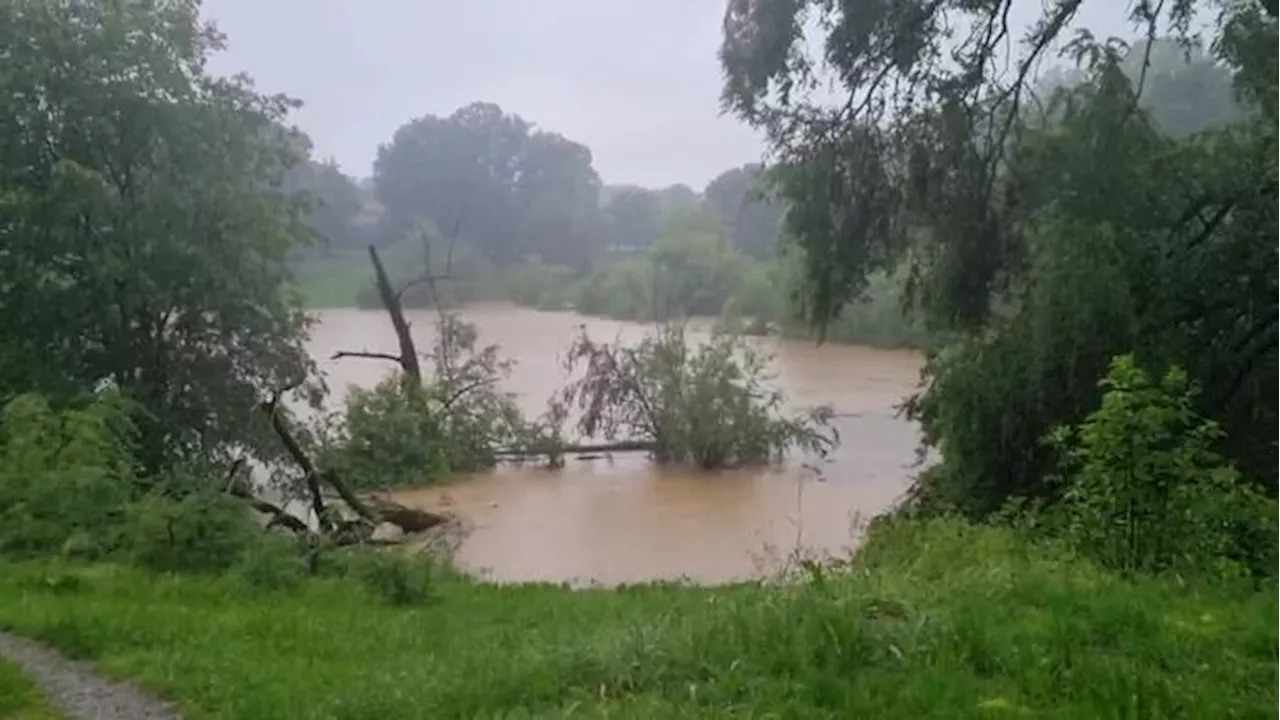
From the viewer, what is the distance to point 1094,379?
10641mm

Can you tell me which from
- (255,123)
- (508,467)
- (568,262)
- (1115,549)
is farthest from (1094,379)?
(568,262)

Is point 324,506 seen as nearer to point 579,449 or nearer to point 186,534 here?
point 186,534

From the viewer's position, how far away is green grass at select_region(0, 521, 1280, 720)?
3686 millimetres

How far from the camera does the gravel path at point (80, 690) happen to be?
15.4ft

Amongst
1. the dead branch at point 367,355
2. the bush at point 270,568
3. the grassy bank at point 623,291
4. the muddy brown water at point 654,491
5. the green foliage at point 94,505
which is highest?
the grassy bank at point 623,291

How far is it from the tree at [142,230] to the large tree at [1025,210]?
20.2ft

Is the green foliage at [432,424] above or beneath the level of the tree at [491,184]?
beneath

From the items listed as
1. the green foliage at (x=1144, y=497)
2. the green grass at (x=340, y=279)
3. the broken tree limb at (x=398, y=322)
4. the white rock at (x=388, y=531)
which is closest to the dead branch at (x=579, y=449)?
the broken tree limb at (x=398, y=322)

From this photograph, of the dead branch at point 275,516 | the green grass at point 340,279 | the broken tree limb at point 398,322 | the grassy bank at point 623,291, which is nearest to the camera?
the dead branch at point 275,516

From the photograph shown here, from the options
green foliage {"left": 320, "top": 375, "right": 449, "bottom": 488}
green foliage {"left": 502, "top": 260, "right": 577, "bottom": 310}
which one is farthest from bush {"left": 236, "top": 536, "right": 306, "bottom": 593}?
green foliage {"left": 502, "top": 260, "right": 577, "bottom": 310}

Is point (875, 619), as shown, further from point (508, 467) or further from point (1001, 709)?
point (508, 467)

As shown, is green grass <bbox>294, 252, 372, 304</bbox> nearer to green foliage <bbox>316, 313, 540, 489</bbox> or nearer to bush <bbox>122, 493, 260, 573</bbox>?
green foliage <bbox>316, 313, 540, 489</bbox>

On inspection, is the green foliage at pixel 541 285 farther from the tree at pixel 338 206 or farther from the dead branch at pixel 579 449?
the dead branch at pixel 579 449

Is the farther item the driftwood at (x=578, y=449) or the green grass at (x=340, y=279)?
the green grass at (x=340, y=279)
